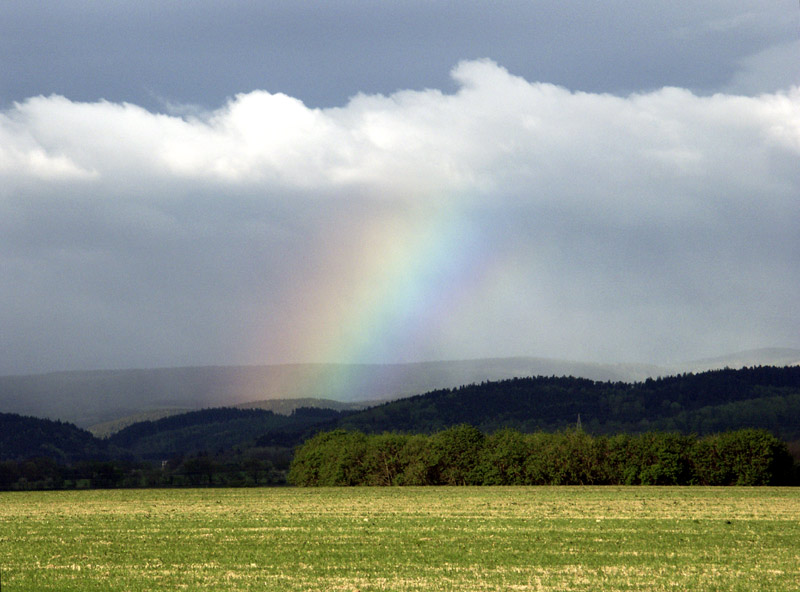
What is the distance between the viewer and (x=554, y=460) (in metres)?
66.8

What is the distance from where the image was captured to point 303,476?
2835 inches

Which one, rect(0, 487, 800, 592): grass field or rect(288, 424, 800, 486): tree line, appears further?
rect(288, 424, 800, 486): tree line

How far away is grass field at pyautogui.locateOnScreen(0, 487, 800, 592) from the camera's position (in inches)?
750

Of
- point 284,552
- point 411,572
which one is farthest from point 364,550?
point 411,572

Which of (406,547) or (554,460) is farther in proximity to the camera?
(554,460)

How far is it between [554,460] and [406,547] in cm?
4411

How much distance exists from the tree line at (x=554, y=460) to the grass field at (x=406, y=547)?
80.4ft

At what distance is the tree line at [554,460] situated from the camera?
65250 millimetres

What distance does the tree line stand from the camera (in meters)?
65.2

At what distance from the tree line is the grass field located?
24520 millimetres

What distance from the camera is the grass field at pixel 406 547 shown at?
19.0 metres

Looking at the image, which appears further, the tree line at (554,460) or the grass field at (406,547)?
the tree line at (554,460)

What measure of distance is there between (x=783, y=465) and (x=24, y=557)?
183 feet

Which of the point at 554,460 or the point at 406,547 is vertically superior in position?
the point at 406,547
